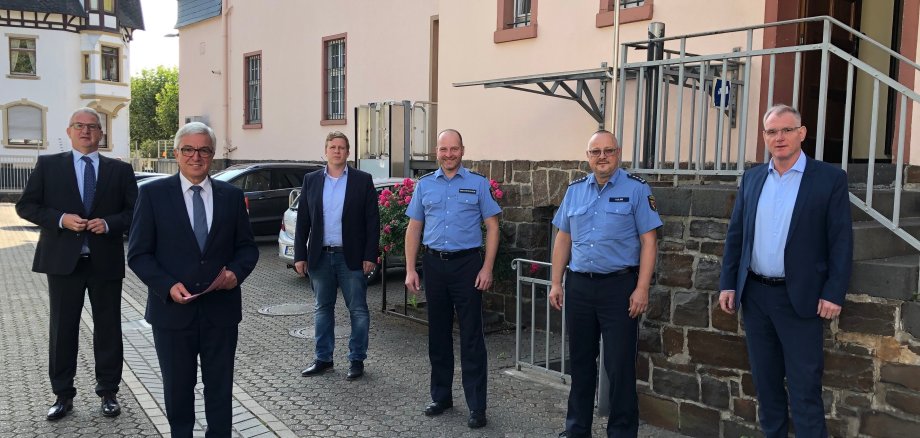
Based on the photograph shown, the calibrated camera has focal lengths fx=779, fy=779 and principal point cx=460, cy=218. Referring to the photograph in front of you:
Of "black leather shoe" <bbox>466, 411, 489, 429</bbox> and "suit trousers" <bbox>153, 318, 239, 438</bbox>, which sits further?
"black leather shoe" <bbox>466, 411, 489, 429</bbox>

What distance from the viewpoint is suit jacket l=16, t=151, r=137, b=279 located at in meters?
4.84

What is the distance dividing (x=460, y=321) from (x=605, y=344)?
1.07m

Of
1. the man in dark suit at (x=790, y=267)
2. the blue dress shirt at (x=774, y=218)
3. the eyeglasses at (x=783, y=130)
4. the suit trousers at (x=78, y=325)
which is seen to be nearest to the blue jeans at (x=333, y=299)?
the suit trousers at (x=78, y=325)

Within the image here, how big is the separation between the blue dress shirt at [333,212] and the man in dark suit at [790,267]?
9.91 ft

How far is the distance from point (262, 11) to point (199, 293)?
15.7 m

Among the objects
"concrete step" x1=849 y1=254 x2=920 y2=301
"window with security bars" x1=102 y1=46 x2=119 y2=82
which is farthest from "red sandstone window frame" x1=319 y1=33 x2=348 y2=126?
"window with security bars" x1=102 y1=46 x2=119 y2=82

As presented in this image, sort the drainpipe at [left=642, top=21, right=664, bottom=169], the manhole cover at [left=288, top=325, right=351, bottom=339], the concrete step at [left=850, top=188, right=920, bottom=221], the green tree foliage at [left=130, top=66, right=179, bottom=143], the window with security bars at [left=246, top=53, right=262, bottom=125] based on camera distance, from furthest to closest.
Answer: the green tree foliage at [left=130, top=66, right=179, bottom=143] → the window with security bars at [left=246, top=53, right=262, bottom=125] → the manhole cover at [left=288, top=325, right=351, bottom=339] → the drainpipe at [left=642, top=21, right=664, bottom=169] → the concrete step at [left=850, top=188, right=920, bottom=221]

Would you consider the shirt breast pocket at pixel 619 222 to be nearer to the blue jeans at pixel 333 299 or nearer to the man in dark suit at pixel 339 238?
the man in dark suit at pixel 339 238

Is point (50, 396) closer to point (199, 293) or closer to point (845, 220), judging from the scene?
point (199, 293)

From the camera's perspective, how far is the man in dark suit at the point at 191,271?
3.89 meters

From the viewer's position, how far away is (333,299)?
6.15 meters

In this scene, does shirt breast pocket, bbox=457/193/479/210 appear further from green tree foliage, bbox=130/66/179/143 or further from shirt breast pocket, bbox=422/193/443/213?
green tree foliage, bbox=130/66/179/143

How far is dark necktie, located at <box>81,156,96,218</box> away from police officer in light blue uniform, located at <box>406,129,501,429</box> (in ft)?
6.66

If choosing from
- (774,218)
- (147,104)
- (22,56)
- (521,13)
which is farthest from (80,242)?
(147,104)
